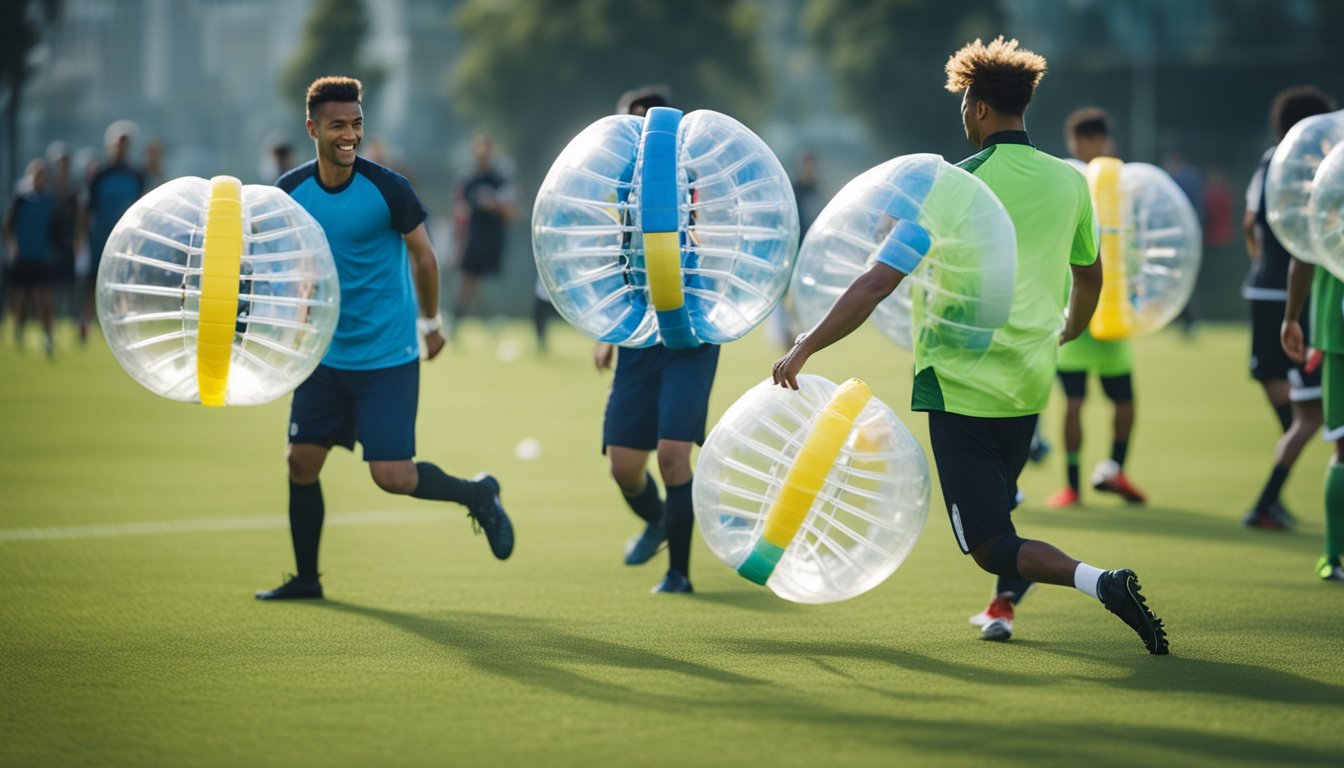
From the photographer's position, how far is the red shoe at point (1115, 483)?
10.7 metres

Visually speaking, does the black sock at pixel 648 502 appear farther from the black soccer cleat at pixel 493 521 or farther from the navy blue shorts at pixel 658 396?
the black soccer cleat at pixel 493 521

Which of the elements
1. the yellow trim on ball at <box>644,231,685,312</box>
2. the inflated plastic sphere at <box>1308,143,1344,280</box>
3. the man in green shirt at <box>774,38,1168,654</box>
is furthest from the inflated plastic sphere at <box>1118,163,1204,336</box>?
the yellow trim on ball at <box>644,231,685,312</box>

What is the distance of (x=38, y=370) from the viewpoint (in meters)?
19.8

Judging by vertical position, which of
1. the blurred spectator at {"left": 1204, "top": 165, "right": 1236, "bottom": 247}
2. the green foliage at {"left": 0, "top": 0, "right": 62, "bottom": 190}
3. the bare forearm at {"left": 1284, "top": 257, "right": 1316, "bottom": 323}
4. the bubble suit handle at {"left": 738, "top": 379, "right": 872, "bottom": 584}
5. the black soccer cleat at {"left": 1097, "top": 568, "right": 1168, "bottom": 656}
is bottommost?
the black soccer cleat at {"left": 1097, "top": 568, "right": 1168, "bottom": 656}

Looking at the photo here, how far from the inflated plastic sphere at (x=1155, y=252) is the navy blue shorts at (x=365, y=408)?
4.49 metres

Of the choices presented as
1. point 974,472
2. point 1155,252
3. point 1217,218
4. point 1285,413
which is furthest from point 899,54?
point 974,472

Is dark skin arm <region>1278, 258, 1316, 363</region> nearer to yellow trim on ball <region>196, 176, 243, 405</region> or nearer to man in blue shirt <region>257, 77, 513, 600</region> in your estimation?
man in blue shirt <region>257, 77, 513, 600</region>

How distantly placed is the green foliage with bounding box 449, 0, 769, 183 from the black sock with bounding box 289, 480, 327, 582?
Result: 45.7 meters

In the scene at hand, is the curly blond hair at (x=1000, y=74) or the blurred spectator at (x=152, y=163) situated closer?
the curly blond hair at (x=1000, y=74)

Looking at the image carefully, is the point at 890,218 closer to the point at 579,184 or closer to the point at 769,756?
the point at 579,184

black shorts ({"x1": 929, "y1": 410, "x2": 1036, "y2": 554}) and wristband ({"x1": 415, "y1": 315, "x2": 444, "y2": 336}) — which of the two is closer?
black shorts ({"x1": 929, "y1": 410, "x2": 1036, "y2": 554})

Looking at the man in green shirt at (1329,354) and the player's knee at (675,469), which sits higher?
the man in green shirt at (1329,354)

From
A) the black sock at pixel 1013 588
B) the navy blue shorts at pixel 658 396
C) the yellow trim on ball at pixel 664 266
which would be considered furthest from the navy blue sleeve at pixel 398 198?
the black sock at pixel 1013 588

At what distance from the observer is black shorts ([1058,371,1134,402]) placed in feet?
34.6
